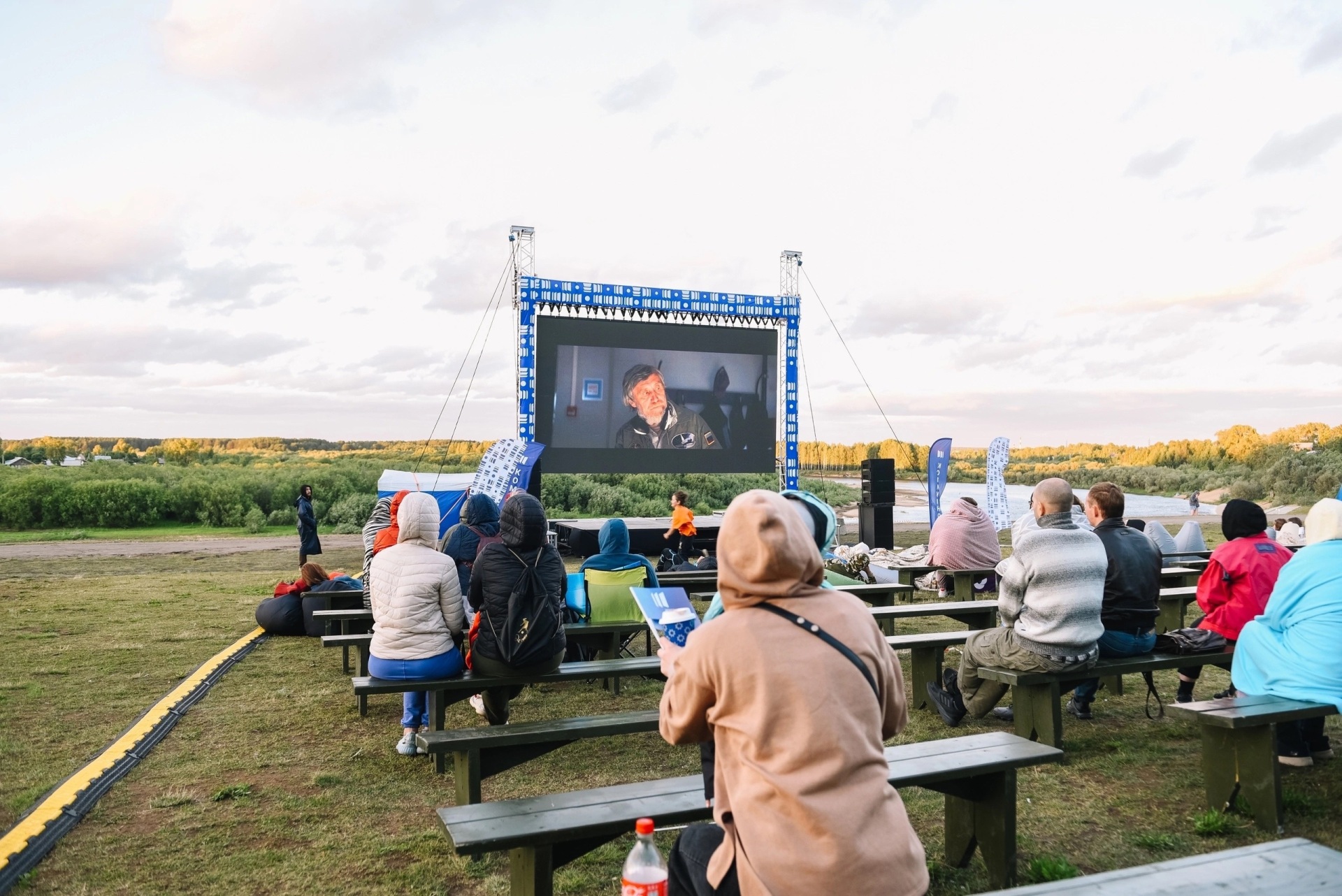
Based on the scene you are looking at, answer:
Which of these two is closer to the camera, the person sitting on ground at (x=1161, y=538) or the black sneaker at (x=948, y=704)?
the black sneaker at (x=948, y=704)

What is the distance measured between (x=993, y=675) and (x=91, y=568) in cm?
1517

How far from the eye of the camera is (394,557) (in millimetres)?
4355

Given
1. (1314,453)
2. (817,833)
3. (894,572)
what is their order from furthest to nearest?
(1314,453) < (894,572) < (817,833)

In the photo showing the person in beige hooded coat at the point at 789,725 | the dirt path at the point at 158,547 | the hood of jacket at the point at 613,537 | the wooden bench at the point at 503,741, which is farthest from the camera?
the dirt path at the point at 158,547

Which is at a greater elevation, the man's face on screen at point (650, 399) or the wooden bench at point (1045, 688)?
the man's face on screen at point (650, 399)

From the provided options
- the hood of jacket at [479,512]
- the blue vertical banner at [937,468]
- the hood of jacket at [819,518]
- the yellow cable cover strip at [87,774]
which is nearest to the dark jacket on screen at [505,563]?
the hood of jacket at [479,512]

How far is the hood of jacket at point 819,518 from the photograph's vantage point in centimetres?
234

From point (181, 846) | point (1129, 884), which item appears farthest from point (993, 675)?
point (181, 846)

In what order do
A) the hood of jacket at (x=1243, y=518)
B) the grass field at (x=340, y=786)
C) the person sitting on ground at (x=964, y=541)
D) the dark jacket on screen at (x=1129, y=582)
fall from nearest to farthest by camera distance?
the grass field at (x=340, y=786)
the dark jacket on screen at (x=1129, y=582)
the hood of jacket at (x=1243, y=518)
the person sitting on ground at (x=964, y=541)

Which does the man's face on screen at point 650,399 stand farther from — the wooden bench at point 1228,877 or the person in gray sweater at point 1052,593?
the wooden bench at point 1228,877

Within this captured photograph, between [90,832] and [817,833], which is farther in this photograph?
[90,832]

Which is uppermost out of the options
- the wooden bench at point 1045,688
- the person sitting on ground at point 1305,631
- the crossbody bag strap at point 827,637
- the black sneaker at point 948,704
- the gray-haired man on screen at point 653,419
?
the gray-haired man on screen at point 653,419

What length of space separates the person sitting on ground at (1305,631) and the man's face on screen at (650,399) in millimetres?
11115

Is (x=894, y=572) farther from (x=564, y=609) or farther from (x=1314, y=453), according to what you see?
(x=1314, y=453)
